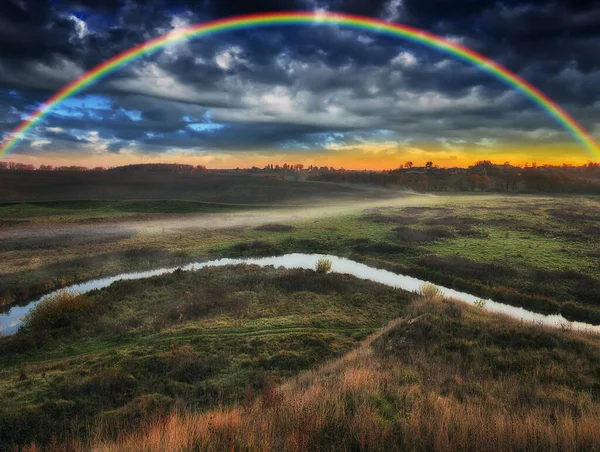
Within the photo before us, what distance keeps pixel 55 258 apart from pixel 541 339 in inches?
1745

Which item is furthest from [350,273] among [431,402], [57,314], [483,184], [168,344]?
[483,184]

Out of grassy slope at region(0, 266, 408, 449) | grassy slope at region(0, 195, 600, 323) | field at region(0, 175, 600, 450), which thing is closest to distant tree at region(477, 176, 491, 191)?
grassy slope at region(0, 195, 600, 323)

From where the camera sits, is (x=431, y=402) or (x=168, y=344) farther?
(x=168, y=344)

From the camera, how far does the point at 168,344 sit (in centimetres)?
1758

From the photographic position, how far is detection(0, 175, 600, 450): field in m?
7.44

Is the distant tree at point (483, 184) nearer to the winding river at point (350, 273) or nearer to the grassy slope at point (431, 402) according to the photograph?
the winding river at point (350, 273)

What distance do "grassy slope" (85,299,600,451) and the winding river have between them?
20.5 ft

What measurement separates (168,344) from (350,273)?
795 inches

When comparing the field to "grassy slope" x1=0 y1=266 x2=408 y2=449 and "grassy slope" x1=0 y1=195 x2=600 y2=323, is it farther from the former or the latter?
"grassy slope" x1=0 y1=195 x2=600 y2=323

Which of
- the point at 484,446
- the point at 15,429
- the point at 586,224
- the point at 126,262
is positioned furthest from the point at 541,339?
the point at 586,224

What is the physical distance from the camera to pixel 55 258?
122 feet

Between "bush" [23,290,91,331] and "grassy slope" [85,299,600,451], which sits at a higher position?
"grassy slope" [85,299,600,451]

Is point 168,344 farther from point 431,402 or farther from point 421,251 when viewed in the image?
point 421,251

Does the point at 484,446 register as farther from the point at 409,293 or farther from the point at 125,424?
the point at 409,293
